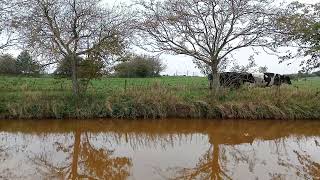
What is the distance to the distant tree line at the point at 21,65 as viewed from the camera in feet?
62.2

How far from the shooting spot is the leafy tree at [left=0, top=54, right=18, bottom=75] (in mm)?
25172

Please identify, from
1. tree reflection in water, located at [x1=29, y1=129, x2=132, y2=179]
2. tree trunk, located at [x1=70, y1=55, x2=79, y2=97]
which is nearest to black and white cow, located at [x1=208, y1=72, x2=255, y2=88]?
tree trunk, located at [x1=70, y1=55, x2=79, y2=97]

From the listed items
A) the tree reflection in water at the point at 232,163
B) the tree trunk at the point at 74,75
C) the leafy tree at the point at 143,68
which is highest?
the leafy tree at the point at 143,68

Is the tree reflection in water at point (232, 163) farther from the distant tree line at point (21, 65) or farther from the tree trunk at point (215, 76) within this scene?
the distant tree line at point (21, 65)

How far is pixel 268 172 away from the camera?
902 centimetres

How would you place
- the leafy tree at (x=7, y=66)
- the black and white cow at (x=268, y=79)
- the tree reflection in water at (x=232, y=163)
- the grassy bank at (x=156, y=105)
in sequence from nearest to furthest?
1. the tree reflection in water at (x=232, y=163)
2. the grassy bank at (x=156, y=105)
3. the leafy tree at (x=7, y=66)
4. the black and white cow at (x=268, y=79)

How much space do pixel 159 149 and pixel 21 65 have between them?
14057 millimetres

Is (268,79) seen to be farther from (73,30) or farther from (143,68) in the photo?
(143,68)

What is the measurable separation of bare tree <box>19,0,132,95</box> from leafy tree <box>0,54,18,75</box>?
7.10 metres

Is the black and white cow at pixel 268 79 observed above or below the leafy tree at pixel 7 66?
below

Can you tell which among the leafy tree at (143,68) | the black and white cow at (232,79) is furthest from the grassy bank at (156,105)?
the leafy tree at (143,68)

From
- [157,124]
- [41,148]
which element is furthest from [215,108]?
[41,148]

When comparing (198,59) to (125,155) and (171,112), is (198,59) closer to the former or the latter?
(171,112)

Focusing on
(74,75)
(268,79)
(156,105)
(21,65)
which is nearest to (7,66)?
(21,65)
